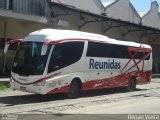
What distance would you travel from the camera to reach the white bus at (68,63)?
17.6m

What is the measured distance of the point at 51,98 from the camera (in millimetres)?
19078

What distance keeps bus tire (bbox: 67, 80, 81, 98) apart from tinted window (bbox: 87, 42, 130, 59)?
1.56 meters

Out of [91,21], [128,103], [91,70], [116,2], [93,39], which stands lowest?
[128,103]

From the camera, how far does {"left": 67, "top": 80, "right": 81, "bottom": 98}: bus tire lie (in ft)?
63.0

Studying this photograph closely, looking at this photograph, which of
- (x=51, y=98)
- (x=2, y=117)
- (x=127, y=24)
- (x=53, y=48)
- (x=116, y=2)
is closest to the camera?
(x=2, y=117)

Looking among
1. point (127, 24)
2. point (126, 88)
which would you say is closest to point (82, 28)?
point (127, 24)

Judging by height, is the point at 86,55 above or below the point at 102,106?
above

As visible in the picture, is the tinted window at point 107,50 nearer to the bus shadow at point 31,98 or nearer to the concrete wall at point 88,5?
the bus shadow at point 31,98

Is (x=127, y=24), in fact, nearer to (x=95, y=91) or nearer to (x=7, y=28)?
(x=7, y=28)

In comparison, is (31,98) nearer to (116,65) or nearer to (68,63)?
(68,63)

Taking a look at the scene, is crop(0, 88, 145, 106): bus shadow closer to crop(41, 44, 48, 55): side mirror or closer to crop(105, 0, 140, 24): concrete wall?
crop(41, 44, 48, 55): side mirror

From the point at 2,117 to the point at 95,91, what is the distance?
10.8 m

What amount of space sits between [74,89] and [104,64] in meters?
2.88

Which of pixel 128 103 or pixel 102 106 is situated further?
pixel 128 103
